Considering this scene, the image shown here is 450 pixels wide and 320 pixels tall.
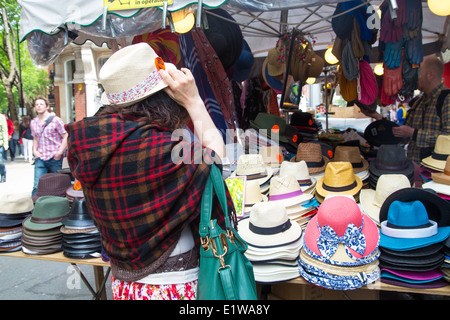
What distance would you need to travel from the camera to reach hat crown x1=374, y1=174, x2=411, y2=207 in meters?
2.38

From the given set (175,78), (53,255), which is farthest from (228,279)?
(53,255)

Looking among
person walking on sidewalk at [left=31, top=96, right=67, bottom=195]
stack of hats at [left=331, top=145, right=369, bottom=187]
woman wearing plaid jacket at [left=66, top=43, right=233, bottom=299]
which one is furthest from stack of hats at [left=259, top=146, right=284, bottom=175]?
person walking on sidewalk at [left=31, top=96, right=67, bottom=195]

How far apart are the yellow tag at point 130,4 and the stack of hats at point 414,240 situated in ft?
6.75

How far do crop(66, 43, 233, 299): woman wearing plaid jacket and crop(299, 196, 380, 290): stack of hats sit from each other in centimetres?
88

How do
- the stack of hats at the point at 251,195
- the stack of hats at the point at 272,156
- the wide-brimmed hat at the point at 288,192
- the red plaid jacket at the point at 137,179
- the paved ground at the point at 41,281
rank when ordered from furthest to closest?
the paved ground at the point at 41,281 < the stack of hats at the point at 272,156 < the stack of hats at the point at 251,195 < the wide-brimmed hat at the point at 288,192 < the red plaid jacket at the point at 137,179

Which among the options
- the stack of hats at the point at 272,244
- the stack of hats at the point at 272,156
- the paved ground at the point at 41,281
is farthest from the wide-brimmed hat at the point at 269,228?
the paved ground at the point at 41,281

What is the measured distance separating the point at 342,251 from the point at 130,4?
2.21 m

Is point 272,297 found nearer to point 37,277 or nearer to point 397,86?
point 397,86

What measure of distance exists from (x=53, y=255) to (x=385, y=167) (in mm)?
2779

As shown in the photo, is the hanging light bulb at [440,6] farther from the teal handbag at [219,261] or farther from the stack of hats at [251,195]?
the teal handbag at [219,261]

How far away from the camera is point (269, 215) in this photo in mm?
2242

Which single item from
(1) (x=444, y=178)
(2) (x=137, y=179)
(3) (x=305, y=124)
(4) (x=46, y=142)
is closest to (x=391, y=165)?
(1) (x=444, y=178)

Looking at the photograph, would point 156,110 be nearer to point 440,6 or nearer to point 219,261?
point 219,261

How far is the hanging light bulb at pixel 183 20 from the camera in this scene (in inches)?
97.3
